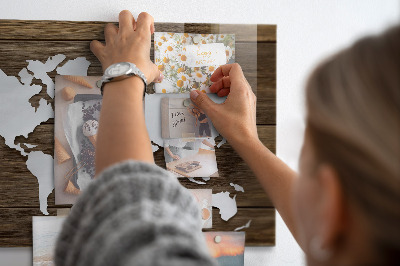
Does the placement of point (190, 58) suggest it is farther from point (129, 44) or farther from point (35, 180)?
point (35, 180)

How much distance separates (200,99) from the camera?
2.81 ft

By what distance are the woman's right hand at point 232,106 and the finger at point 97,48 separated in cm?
20

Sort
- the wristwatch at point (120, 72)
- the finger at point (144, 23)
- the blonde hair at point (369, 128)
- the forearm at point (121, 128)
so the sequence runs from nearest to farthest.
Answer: the blonde hair at point (369, 128), the forearm at point (121, 128), the wristwatch at point (120, 72), the finger at point (144, 23)

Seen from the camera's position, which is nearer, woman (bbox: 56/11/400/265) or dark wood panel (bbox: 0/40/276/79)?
woman (bbox: 56/11/400/265)

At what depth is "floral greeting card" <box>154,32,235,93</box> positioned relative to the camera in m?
0.86

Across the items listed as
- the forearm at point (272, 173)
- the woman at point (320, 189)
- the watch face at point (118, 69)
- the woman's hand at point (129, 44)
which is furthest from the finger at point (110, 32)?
the forearm at point (272, 173)

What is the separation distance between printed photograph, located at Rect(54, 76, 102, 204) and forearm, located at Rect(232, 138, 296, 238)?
30 cm

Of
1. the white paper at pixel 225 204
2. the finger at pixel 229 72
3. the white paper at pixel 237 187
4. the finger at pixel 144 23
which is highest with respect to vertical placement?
the finger at pixel 144 23

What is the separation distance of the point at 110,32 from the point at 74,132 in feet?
0.70

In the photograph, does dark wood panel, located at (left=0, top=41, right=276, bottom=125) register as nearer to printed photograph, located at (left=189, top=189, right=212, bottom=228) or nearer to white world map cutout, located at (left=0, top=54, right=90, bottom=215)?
white world map cutout, located at (left=0, top=54, right=90, bottom=215)

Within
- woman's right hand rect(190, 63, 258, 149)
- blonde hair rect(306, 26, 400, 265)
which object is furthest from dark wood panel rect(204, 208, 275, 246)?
blonde hair rect(306, 26, 400, 265)

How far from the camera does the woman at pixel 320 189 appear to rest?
38cm

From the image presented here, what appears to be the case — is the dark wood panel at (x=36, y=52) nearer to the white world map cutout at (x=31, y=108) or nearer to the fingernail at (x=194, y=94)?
the white world map cutout at (x=31, y=108)

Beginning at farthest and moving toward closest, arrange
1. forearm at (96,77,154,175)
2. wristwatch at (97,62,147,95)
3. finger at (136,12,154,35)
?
finger at (136,12,154,35), wristwatch at (97,62,147,95), forearm at (96,77,154,175)
